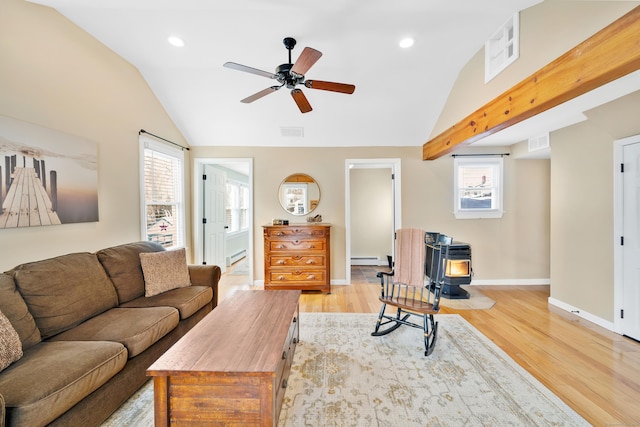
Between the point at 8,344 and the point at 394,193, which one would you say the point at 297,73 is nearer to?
the point at 8,344

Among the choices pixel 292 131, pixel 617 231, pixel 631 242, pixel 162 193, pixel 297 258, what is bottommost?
pixel 297 258

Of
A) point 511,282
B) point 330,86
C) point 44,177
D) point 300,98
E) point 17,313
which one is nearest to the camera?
point 17,313

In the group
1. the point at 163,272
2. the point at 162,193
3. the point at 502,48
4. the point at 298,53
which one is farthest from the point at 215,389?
the point at 502,48

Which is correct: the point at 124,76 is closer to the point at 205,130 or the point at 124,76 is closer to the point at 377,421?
the point at 205,130

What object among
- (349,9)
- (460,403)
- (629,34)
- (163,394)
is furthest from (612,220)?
(163,394)

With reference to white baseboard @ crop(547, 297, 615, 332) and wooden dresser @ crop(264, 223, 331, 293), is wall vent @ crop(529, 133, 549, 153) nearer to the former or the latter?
white baseboard @ crop(547, 297, 615, 332)

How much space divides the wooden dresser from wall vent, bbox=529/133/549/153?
332 centimetres

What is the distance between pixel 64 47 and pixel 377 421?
3.86 m

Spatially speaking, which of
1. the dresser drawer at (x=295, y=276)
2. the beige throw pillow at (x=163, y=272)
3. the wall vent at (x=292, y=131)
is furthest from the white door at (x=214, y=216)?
the beige throw pillow at (x=163, y=272)

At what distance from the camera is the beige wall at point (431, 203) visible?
4.45 meters

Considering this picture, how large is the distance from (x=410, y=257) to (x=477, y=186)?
8.75 ft

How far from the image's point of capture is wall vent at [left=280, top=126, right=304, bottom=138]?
164 inches

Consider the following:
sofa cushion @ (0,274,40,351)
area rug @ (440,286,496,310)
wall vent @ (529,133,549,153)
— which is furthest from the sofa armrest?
wall vent @ (529,133,549,153)

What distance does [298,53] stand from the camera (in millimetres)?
2805
